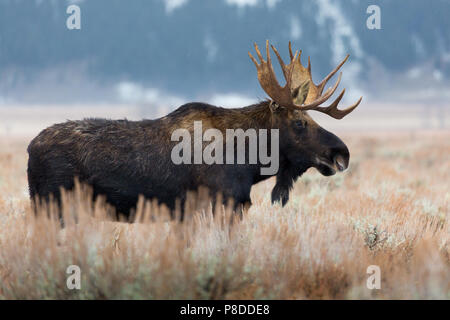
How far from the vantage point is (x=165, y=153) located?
493cm

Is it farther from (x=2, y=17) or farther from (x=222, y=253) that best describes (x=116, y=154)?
(x=2, y=17)

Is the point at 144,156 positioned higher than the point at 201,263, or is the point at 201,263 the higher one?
the point at 144,156

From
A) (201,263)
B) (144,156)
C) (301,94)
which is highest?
(301,94)

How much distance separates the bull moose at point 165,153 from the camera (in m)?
4.79

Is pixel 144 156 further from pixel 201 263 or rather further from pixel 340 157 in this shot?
pixel 340 157

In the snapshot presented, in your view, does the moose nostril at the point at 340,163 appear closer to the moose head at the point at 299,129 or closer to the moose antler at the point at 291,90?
the moose head at the point at 299,129

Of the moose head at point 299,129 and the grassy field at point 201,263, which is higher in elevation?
the moose head at point 299,129

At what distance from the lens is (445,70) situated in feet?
571

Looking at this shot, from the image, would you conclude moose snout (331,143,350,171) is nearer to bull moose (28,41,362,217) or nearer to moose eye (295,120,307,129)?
bull moose (28,41,362,217)

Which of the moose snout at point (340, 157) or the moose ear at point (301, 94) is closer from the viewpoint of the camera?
the moose snout at point (340, 157)

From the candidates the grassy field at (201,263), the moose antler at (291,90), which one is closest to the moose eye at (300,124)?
the moose antler at (291,90)

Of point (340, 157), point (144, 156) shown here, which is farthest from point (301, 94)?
point (144, 156)
